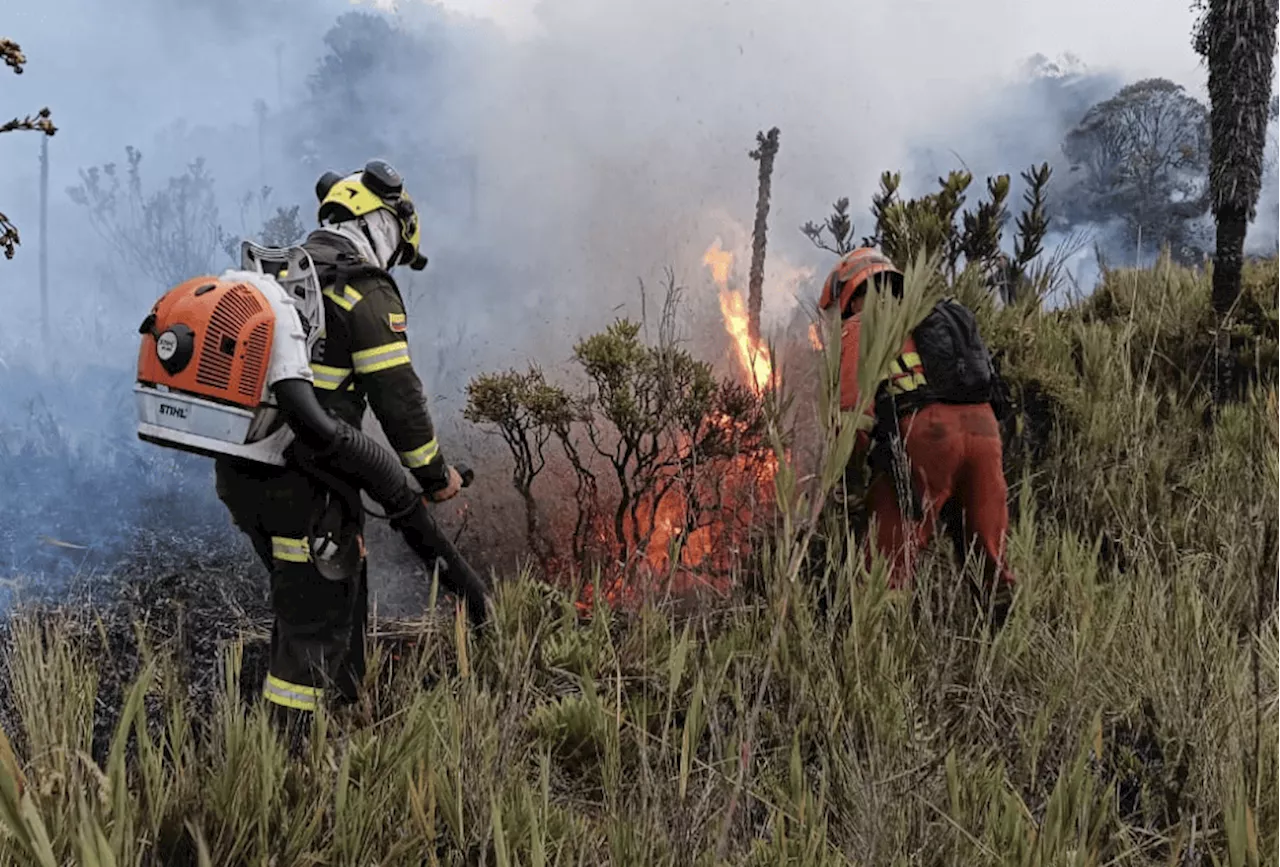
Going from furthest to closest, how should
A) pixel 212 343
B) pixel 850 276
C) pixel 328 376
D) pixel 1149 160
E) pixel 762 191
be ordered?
pixel 1149 160 → pixel 762 191 → pixel 850 276 → pixel 328 376 → pixel 212 343

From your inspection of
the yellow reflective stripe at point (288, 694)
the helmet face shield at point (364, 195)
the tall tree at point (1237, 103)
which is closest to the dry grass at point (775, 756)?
the yellow reflective stripe at point (288, 694)

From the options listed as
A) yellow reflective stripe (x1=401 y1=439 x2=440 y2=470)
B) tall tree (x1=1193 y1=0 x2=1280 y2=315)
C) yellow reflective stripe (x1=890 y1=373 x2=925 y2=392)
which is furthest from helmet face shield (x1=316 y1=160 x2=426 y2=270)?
tall tree (x1=1193 y1=0 x2=1280 y2=315)

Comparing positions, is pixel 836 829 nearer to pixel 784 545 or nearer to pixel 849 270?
pixel 784 545

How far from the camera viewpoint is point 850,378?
3.22 metres

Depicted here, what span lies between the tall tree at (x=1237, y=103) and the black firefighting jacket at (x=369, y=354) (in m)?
5.80

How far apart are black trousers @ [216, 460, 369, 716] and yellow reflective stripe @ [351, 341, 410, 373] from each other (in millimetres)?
406

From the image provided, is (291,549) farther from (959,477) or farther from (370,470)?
(959,477)

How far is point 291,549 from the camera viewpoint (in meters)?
2.96

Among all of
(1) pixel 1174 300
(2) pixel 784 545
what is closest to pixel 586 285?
(1) pixel 1174 300

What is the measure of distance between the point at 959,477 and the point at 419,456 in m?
2.11

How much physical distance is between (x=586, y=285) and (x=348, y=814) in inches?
1430

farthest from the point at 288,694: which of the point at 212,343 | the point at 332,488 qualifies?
the point at 212,343

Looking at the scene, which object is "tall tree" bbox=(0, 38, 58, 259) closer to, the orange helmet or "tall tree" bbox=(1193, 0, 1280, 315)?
the orange helmet

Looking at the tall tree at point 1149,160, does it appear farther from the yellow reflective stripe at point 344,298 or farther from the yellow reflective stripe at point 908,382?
the yellow reflective stripe at point 344,298
